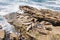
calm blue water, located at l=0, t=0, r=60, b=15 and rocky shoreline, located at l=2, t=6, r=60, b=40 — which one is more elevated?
rocky shoreline, located at l=2, t=6, r=60, b=40

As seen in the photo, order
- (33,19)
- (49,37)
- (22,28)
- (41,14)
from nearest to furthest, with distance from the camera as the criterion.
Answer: (49,37)
(22,28)
(33,19)
(41,14)

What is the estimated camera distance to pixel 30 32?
3629 mm

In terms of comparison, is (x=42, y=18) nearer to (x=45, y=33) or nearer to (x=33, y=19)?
(x=33, y=19)

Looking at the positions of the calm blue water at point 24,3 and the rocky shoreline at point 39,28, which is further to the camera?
the calm blue water at point 24,3

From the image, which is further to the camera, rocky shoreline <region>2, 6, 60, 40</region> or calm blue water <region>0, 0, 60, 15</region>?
calm blue water <region>0, 0, 60, 15</region>

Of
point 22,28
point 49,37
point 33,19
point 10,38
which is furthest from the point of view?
point 33,19

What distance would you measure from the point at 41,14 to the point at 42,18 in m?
0.23

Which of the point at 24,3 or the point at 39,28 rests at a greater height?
the point at 39,28

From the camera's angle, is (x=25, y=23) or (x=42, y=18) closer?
(x=25, y=23)

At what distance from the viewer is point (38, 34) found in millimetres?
3498

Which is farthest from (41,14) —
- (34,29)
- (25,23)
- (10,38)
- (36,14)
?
(10,38)

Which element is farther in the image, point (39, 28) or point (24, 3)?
point (24, 3)

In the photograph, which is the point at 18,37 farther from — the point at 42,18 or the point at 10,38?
the point at 42,18

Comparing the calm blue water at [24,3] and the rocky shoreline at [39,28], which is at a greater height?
the rocky shoreline at [39,28]
